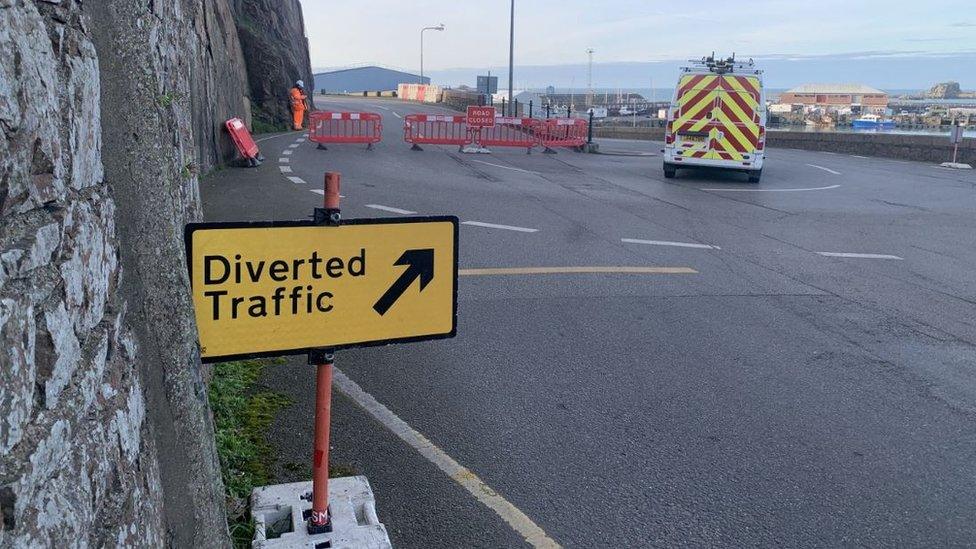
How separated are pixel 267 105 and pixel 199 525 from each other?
26.4 m

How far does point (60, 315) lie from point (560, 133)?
2497 cm

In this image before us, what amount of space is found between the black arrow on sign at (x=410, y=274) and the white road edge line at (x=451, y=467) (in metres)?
1.31

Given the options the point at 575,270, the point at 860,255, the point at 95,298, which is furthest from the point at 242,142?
the point at 95,298

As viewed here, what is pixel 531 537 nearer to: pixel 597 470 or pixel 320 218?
pixel 597 470

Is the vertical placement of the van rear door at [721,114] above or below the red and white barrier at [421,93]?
below

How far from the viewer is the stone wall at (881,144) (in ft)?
89.4

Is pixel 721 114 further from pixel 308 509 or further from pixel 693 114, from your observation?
pixel 308 509

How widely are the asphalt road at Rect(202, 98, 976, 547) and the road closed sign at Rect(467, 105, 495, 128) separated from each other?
12101 millimetres

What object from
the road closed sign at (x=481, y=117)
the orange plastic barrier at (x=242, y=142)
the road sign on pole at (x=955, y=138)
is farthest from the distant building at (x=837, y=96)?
the orange plastic barrier at (x=242, y=142)

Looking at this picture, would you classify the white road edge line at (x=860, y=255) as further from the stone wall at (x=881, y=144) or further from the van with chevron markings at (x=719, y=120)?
the stone wall at (x=881, y=144)

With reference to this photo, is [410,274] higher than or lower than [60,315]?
lower

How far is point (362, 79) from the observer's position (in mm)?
119562

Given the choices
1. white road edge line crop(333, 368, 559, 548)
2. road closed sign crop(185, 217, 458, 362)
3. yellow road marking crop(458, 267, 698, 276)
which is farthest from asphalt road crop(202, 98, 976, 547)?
road closed sign crop(185, 217, 458, 362)

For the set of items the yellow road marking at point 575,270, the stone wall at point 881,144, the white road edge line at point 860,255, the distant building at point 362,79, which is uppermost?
the distant building at point 362,79
